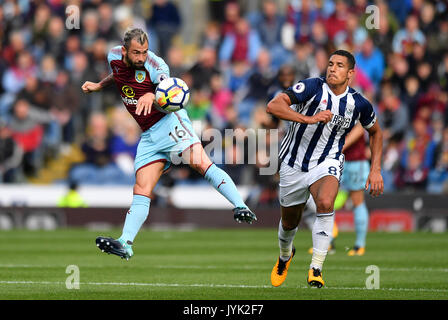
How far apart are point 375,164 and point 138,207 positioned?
2489 mm

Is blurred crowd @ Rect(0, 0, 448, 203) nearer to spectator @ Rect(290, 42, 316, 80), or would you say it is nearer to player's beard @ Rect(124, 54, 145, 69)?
spectator @ Rect(290, 42, 316, 80)

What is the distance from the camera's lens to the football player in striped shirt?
9.88 m

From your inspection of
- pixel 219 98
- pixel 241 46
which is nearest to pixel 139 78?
pixel 219 98

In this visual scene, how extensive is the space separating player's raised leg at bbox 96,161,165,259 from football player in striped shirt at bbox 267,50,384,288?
1368 mm

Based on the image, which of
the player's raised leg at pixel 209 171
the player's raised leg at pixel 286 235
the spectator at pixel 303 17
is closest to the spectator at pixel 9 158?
the spectator at pixel 303 17

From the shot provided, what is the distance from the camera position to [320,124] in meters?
10.1

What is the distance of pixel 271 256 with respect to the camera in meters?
14.7

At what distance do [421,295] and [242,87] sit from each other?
1437cm

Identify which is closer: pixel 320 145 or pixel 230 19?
pixel 320 145

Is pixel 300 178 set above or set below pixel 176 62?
below

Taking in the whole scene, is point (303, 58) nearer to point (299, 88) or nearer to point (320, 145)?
point (320, 145)

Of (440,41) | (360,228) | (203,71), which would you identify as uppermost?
(440,41)
